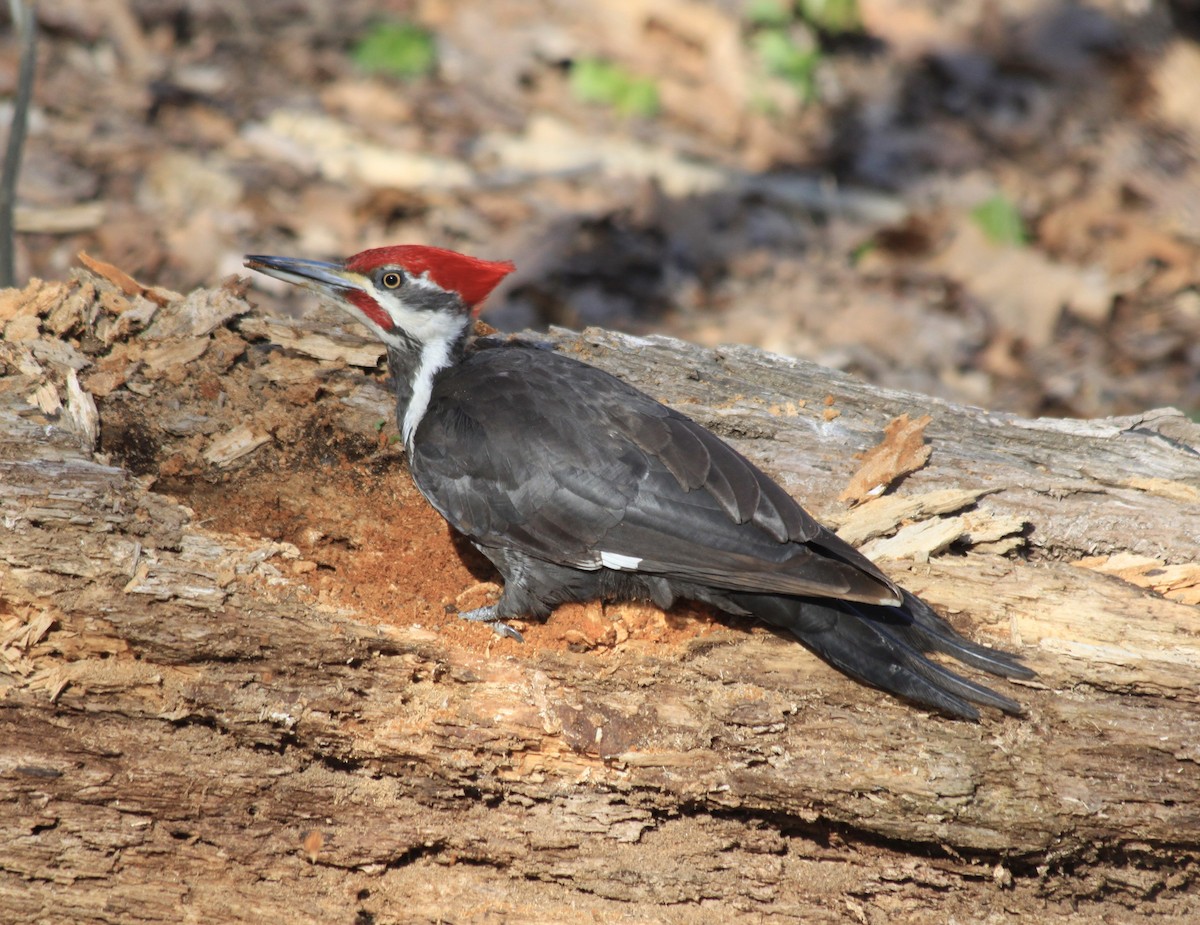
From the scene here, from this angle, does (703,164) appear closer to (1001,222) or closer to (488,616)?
(1001,222)

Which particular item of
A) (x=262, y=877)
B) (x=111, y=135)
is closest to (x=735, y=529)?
(x=262, y=877)

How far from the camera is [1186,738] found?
301 cm

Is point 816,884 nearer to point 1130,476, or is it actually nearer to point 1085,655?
point 1085,655

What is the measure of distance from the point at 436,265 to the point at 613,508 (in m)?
1.09

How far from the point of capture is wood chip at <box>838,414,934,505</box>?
3.67 m

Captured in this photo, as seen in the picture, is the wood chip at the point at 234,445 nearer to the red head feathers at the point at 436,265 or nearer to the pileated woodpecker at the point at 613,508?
the pileated woodpecker at the point at 613,508

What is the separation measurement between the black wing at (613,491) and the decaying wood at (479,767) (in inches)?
12.2

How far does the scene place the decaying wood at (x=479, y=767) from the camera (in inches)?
115

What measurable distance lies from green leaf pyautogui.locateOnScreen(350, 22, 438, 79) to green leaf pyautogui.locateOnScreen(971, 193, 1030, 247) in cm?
412

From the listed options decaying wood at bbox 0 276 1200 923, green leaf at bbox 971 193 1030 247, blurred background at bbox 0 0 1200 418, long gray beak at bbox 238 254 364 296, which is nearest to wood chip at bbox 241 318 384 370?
long gray beak at bbox 238 254 364 296

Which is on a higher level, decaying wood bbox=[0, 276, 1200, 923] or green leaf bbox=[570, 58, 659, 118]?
green leaf bbox=[570, 58, 659, 118]

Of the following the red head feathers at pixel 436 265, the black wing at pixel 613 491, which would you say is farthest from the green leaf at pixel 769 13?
the black wing at pixel 613 491

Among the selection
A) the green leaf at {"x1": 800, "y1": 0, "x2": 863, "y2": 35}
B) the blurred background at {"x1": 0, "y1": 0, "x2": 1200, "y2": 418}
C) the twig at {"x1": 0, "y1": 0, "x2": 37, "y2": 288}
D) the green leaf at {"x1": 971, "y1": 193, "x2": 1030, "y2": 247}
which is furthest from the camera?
the green leaf at {"x1": 800, "y1": 0, "x2": 863, "y2": 35}

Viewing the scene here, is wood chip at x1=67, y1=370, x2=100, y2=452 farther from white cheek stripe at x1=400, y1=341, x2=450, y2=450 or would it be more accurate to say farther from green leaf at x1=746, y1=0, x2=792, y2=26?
green leaf at x1=746, y1=0, x2=792, y2=26
